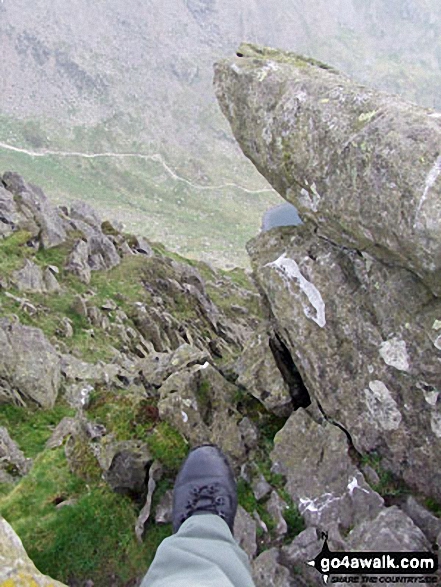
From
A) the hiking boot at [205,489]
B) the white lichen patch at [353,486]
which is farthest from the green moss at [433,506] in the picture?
the hiking boot at [205,489]

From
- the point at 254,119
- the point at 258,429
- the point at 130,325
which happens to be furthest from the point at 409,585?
the point at 130,325

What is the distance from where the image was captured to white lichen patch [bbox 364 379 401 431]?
14133 millimetres

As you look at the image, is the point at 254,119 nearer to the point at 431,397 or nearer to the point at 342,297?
the point at 342,297

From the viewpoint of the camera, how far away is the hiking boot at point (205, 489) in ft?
40.3

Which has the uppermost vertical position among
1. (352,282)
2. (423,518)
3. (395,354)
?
(352,282)

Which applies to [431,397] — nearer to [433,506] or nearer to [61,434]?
[433,506]

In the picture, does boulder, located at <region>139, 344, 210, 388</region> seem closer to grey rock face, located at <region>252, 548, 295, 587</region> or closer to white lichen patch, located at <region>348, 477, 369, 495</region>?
white lichen patch, located at <region>348, 477, 369, 495</region>

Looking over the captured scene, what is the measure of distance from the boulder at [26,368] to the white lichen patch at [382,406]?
76.2ft

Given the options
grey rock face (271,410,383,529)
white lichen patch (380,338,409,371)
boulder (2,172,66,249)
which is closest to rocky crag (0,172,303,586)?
grey rock face (271,410,383,529)

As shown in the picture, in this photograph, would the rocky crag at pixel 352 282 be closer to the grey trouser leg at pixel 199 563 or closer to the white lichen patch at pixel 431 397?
the white lichen patch at pixel 431 397

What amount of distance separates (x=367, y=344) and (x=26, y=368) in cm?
2404

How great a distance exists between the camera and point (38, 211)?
59.7 metres

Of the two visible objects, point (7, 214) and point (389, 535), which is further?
point (7, 214)

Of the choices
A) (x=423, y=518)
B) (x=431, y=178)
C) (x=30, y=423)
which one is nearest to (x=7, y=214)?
(x=30, y=423)
